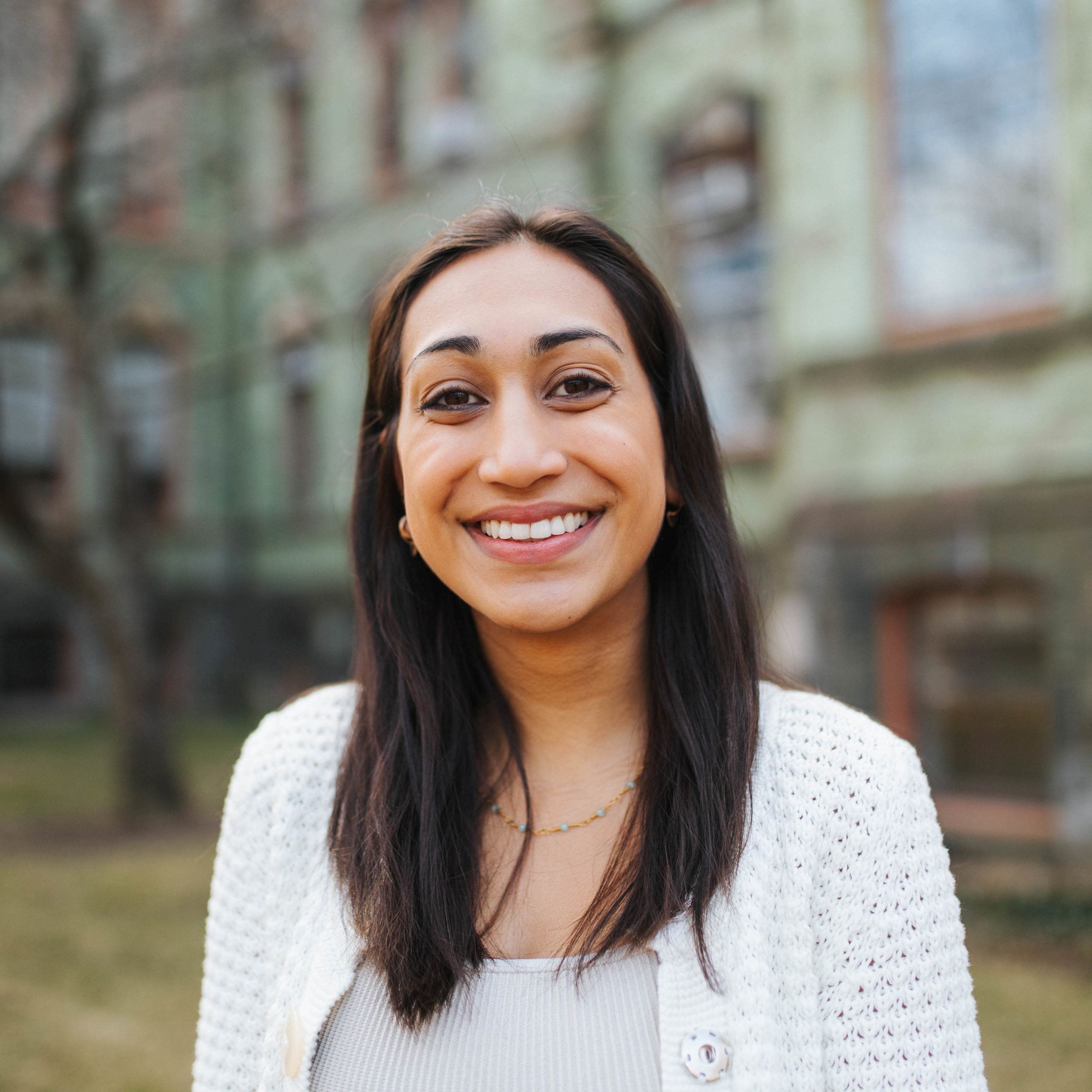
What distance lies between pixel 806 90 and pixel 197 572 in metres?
11.9

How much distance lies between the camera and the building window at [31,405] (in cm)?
1588

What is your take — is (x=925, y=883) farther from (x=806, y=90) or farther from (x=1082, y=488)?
(x=806, y=90)

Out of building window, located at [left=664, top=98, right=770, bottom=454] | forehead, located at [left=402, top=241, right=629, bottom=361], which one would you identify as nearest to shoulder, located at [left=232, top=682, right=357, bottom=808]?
forehead, located at [left=402, top=241, right=629, bottom=361]

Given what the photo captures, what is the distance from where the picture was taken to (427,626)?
7.06ft

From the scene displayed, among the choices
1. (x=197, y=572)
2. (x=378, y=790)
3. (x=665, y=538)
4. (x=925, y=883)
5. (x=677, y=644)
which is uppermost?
(x=197, y=572)

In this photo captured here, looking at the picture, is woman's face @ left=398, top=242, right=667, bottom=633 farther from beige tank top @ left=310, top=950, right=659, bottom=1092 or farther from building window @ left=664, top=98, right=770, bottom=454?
building window @ left=664, top=98, right=770, bottom=454

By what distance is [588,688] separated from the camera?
193 cm

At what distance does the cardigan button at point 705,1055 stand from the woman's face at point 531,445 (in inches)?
24.2

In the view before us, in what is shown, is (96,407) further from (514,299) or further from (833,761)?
(833,761)

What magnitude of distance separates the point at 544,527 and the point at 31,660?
15.8 m

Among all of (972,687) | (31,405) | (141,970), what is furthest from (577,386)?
(31,405)

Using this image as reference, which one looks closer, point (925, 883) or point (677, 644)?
point (925, 883)

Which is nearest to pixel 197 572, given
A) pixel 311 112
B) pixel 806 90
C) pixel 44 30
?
pixel 311 112

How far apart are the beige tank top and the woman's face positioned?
517 mm
